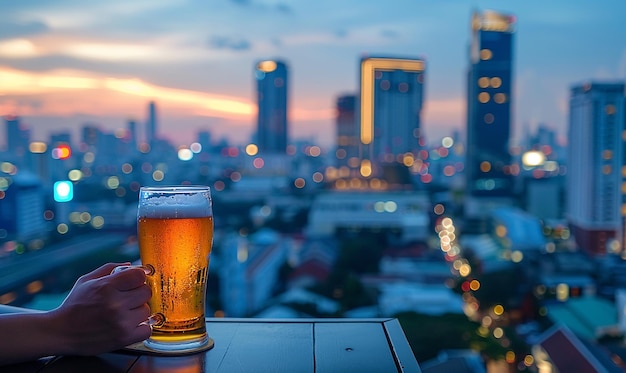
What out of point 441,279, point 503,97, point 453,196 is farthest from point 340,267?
point 503,97

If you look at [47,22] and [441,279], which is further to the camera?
[441,279]

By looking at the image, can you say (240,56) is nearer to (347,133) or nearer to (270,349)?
(347,133)

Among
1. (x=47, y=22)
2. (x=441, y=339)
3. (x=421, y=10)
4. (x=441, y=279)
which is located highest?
(x=421, y=10)

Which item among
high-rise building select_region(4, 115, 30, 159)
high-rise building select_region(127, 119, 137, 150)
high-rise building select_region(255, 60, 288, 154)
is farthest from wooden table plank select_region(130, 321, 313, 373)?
high-rise building select_region(255, 60, 288, 154)

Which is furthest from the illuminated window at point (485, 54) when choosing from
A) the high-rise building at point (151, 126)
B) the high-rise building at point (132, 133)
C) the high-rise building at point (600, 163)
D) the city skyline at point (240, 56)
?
the high-rise building at point (132, 133)

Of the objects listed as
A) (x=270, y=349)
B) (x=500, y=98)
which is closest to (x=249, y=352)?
(x=270, y=349)

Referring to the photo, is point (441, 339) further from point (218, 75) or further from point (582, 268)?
point (218, 75)
